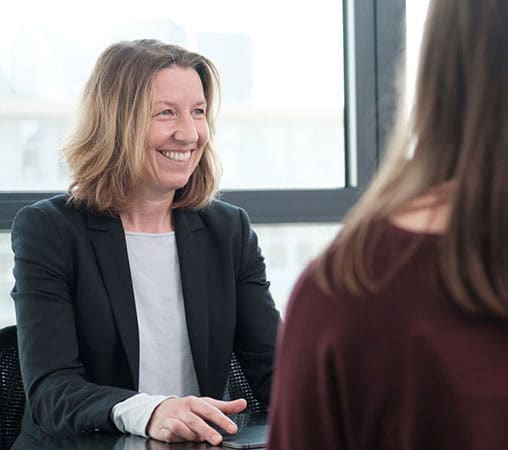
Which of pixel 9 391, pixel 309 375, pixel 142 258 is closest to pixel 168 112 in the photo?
pixel 142 258

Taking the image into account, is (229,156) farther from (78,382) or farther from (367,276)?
(367,276)

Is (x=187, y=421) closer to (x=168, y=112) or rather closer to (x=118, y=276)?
(x=118, y=276)

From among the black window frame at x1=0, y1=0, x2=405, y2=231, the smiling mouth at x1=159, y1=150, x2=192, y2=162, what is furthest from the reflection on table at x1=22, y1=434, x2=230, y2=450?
the black window frame at x1=0, y1=0, x2=405, y2=231

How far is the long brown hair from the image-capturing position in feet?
2.32

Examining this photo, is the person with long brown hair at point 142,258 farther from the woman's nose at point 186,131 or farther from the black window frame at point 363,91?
the black window frame at point 363,91

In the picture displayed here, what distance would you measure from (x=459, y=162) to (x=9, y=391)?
6.02ft

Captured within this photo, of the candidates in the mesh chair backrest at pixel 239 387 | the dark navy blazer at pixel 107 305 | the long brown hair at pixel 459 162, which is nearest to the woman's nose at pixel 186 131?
the dark navy blazer at pixel 107 305

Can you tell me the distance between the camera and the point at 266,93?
10.9 feet

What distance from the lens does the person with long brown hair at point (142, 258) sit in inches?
93.2

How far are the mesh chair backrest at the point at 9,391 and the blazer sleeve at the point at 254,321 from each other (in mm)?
542

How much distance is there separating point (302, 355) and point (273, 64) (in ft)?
8.71

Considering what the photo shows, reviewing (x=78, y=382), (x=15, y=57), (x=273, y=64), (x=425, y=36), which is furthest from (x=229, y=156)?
(x=425, y=36)

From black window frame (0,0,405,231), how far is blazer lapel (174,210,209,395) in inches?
27.4

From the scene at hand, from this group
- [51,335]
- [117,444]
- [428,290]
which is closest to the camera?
[428,290]
